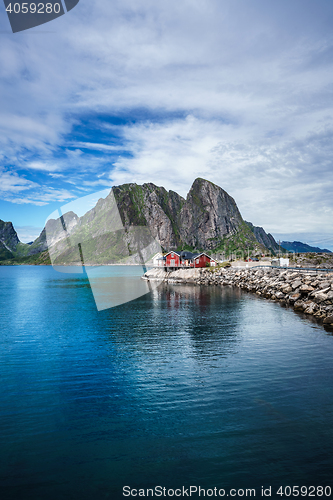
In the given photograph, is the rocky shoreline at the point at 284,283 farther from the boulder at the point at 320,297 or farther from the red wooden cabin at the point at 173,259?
the red wooden cabin at the point at 173,259

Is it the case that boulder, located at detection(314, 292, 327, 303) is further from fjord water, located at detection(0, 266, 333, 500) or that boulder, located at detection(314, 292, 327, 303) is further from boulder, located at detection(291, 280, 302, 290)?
fjord water, located at detection(0, 266, 333, 500)

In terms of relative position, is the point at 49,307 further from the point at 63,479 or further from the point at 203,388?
the point at 63,479

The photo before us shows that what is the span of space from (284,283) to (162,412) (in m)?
63.1

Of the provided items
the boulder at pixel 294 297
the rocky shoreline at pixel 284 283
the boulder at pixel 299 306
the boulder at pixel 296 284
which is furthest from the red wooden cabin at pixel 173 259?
the boulder at pixel 299 306

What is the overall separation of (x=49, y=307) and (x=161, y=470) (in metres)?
53.8

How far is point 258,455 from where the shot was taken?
43.0 feet

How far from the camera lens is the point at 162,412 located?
17031 millimetres

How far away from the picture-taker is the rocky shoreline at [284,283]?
49.1 m

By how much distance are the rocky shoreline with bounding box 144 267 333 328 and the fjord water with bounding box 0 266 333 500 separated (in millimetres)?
15048

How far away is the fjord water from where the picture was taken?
11992 millimetres

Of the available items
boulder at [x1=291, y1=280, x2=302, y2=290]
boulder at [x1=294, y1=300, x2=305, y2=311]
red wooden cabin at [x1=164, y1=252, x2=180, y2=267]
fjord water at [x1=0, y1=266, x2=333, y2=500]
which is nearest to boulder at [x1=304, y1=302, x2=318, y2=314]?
boulder at [x1=294, y1=300, x2=305, y2=311]

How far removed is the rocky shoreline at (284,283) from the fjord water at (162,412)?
1505cm

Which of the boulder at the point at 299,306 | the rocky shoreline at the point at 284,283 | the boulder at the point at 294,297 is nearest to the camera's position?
the rocky shoreline at the point at 284,283

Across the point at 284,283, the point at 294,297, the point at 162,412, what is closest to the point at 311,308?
the point at 294,297
